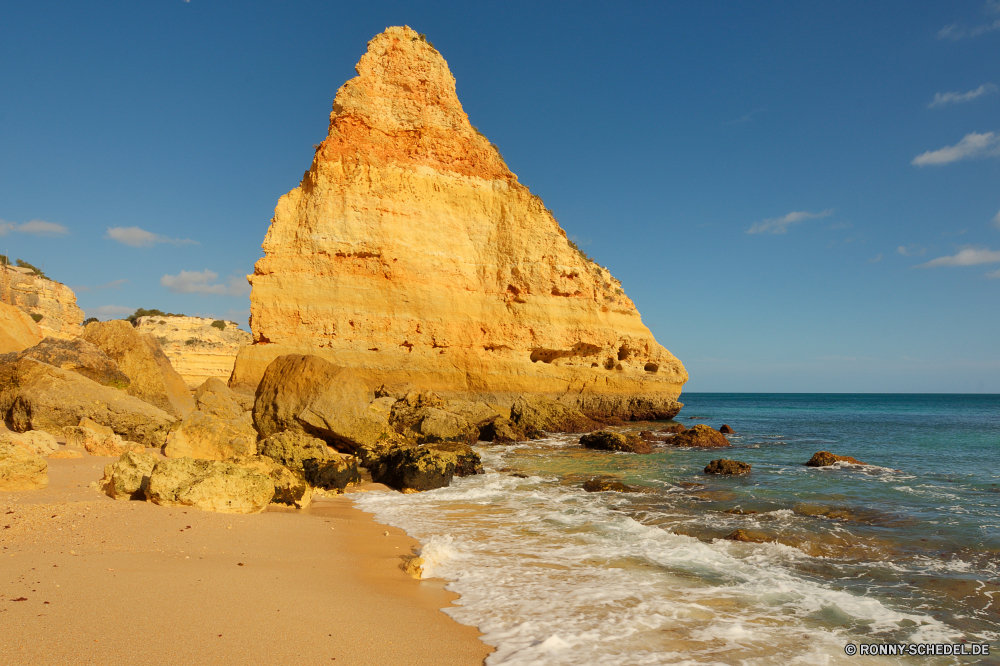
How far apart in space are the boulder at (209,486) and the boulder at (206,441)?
6.81ft

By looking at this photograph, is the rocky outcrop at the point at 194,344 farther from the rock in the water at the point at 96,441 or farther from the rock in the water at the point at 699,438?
the rock in the water at the point at 699,438

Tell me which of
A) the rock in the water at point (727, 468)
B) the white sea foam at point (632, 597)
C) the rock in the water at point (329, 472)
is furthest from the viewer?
the rock in the water at point (727, 468)

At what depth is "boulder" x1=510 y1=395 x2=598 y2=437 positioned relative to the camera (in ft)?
65.3

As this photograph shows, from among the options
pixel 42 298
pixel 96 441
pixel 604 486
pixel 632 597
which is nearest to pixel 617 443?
pixel 604 486

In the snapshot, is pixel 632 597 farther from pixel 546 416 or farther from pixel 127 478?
pixel 546 416

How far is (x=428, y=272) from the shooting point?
21.5m

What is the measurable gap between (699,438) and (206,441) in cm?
1427

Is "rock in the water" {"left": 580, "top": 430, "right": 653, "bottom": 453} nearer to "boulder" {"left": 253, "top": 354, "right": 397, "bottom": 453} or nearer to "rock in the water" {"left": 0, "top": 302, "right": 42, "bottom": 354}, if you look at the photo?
"boulder" {"left": 253, "top": 354, "right": 397, "bottom": 453}

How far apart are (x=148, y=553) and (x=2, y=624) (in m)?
1.66

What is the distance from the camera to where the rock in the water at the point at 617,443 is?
50.6 feet

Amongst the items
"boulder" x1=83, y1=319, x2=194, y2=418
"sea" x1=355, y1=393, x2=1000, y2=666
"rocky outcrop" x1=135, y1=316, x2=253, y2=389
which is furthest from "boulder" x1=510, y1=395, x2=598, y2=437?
"rocky outcrop" x1=135, y1=316, x2=253, y2=389

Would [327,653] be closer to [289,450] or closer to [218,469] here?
[218,469]

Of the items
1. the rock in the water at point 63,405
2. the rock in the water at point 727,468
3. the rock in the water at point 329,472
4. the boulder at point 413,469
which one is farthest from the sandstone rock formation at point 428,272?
the rock in the water at point 329,472

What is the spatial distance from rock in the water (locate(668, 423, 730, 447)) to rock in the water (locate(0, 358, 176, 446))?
1409cm
